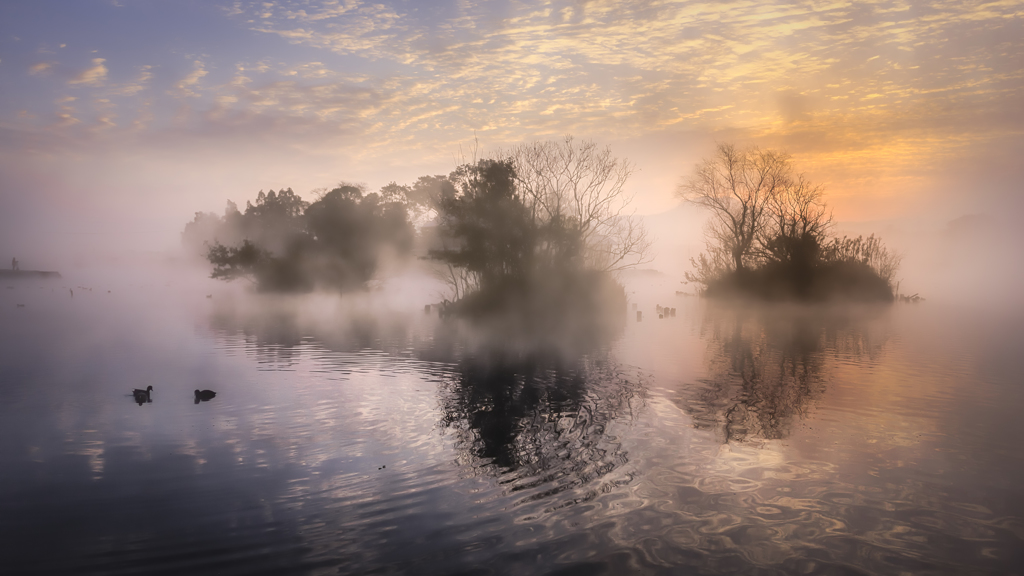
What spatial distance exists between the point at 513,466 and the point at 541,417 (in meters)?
2.88

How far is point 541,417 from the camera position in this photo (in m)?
11.8

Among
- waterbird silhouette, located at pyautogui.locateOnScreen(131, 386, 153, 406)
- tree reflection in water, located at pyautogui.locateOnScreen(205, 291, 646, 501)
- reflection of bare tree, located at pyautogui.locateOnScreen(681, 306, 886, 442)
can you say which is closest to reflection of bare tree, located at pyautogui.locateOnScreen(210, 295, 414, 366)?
tree reflection in water, located at pyautogui.locateOnScreen(205, 291, 646, 501)

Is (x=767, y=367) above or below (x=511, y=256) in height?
below

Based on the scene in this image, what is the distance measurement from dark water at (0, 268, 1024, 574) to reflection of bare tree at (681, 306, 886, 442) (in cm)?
12

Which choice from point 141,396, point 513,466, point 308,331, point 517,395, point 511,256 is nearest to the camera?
point 513,466

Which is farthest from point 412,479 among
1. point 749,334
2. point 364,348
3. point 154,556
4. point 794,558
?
point 749,334

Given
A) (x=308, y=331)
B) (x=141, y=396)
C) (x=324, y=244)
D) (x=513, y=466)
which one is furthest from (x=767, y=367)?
(x=324, y=244)

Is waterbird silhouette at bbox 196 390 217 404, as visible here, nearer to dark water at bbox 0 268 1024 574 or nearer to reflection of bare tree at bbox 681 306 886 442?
dark water at bbox 0 268 1024 574

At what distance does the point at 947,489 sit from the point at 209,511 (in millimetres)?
9129

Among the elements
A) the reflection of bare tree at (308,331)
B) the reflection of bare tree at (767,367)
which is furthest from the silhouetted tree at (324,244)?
the reflection of bare tree at (767,367)

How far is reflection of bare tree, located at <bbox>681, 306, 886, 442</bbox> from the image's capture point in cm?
1170

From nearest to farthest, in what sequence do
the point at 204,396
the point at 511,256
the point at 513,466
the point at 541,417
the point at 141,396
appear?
the point at 513,466, the point at 541,417, the point at 141,396, the point at 204,396, the point at 511,256

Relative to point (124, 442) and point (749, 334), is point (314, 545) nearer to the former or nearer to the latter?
point (124, 442)

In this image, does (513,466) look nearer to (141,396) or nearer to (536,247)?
(141,396)
